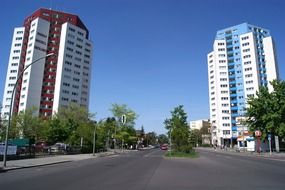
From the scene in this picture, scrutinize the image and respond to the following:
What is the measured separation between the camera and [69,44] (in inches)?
4257

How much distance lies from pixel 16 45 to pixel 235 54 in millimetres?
92712

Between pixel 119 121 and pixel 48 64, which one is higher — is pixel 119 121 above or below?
below

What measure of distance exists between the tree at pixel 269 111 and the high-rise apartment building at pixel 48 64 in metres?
67.9

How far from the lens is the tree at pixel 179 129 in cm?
4100

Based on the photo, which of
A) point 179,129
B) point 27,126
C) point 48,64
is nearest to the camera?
point 179,129

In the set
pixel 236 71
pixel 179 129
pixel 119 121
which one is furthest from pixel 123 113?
pixel 236 71

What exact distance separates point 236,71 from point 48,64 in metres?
79.3

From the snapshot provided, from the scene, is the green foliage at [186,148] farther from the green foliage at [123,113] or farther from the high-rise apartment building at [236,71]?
the high-rise apartment building at [236,71]

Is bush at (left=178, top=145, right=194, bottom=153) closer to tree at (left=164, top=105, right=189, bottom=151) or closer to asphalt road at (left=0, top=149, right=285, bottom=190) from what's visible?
tree at (left=164, top=105, right=189, bottom=151)

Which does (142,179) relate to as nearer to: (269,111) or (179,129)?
(179,129)

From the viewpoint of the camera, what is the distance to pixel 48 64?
10438 cm

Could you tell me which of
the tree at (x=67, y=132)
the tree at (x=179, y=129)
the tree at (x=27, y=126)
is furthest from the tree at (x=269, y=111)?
the tree at (x=27, y=126)

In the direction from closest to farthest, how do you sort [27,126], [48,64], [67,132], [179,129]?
[179,129]
[67,132]
[27,126]
[48,64]

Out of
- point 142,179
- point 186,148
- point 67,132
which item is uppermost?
point 67,132
